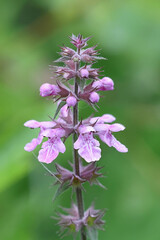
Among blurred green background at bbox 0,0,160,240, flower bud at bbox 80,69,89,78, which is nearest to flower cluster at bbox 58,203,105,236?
flower bud at bbox 80,69,89,78

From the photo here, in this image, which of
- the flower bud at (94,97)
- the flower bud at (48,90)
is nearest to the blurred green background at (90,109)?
the flower bud at (48,90)

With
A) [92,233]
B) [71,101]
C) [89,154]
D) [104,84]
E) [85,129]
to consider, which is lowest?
[92,233]

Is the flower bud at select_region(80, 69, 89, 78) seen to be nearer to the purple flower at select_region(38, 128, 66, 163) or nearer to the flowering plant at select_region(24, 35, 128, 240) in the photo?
the flowering plant at select_region(24, 35, 128, 240)

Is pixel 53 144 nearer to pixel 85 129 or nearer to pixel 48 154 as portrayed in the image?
pixel 48 154

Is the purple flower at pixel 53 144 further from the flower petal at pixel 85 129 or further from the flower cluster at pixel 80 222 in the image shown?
the flower cluster at pixel 80 222

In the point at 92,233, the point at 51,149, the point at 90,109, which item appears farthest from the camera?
the point at 90,109

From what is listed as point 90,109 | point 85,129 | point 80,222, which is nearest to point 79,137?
point 85,129

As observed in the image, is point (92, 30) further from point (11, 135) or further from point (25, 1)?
point (11, 135)
